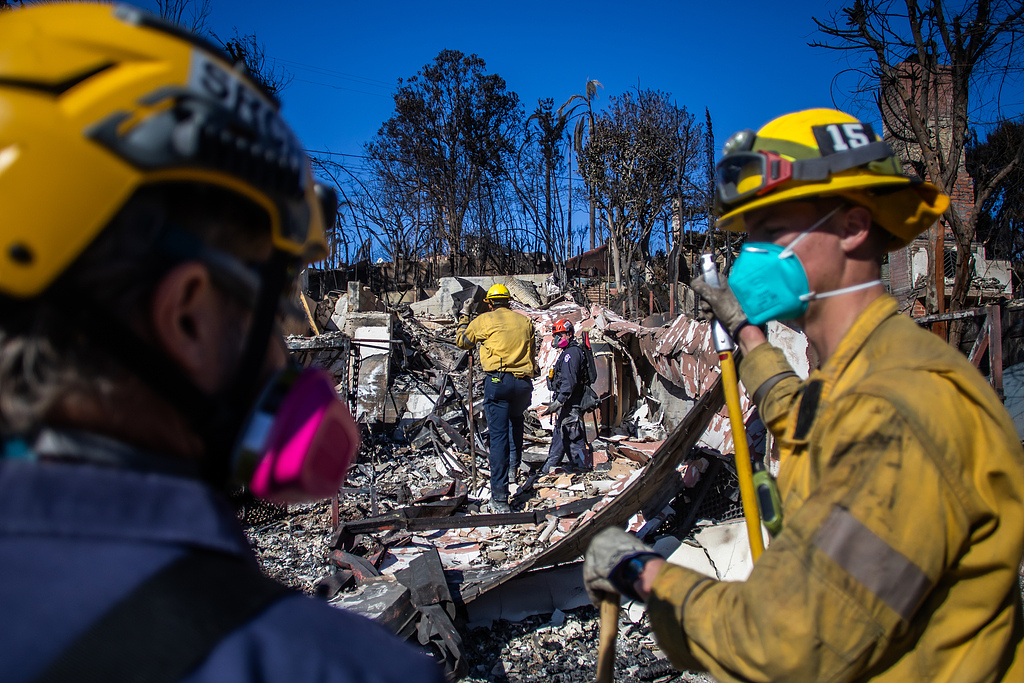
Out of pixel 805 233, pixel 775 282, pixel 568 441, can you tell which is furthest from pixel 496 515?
pixel 805 233

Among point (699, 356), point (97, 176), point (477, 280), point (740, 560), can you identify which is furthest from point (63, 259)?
point (477, 280)

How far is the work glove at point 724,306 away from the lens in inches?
81.4

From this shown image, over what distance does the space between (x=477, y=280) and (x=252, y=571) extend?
1913cm

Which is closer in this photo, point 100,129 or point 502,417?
point 100,129

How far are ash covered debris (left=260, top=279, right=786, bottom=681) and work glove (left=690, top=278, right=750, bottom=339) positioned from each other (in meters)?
2.11

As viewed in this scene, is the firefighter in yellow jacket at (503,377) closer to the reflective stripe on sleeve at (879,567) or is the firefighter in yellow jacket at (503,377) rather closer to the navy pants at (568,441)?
the navy pants at (568,441)

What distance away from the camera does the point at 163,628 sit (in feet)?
1.74

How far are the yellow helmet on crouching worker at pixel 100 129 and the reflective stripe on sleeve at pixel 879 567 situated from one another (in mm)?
1140

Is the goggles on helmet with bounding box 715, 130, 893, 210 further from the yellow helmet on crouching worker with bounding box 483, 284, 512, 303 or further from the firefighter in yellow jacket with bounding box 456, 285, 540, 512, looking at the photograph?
the yellow helmet on crouching worker with bounding box 483, 284, 512, 303

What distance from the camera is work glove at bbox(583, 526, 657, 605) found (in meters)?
1.46

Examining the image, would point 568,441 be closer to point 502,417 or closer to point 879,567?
point 502,417

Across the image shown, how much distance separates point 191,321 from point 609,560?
117 cm

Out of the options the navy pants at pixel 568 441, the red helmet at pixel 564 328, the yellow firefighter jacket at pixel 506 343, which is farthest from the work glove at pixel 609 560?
the red helmet at pixel 564 328

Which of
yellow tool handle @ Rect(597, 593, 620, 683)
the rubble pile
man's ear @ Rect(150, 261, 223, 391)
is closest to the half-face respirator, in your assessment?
man's ear @ Rect(150, 261, 223, 391)
